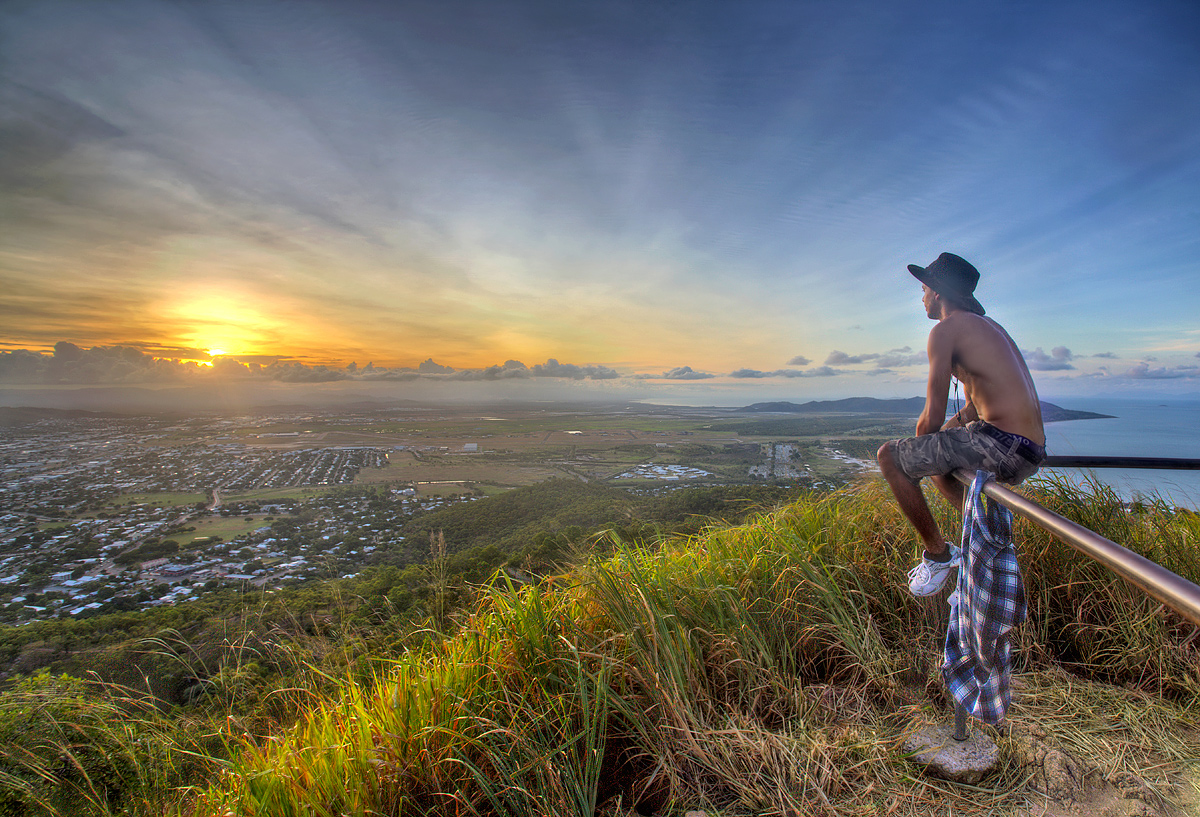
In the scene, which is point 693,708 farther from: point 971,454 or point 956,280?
point 956,280

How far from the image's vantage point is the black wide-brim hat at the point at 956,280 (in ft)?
8.23

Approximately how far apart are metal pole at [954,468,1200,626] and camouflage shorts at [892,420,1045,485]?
1.07 metres

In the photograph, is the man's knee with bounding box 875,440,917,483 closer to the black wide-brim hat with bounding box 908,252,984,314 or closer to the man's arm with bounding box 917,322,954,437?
the man's arm with bounding box 917,322,954,437

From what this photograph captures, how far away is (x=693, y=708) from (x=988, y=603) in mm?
1236

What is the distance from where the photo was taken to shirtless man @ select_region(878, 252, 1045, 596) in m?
2.15

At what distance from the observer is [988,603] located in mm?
1743

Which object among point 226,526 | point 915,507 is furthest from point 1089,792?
point 226,526

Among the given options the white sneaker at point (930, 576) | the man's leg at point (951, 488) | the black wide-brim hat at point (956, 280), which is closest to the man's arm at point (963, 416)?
the man's leg at point (951, 488)

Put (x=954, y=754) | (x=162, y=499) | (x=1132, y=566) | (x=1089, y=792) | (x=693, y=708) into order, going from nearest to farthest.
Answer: (x=1132, y=566)
(x=1089, y=792)
(x=954, y=754)
(x=693, y=708)
(x=162, y=499)

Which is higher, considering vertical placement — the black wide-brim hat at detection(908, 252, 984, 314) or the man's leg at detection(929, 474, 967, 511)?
the black wide-brim hat at detection(908, 252, 984, 314)

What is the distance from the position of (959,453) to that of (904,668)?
3.64 feet

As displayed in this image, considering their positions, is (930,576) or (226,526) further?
(226,526)

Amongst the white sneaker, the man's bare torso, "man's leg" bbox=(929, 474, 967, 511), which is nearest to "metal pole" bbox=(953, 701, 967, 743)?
the white sneaker

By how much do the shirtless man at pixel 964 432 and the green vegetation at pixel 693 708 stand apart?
645 mm
